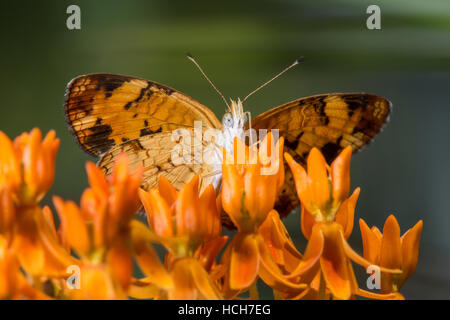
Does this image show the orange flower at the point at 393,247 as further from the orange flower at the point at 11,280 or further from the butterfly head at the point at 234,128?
the orange flower at the point at 11,280

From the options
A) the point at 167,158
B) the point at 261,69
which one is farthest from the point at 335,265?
the point at 261,69

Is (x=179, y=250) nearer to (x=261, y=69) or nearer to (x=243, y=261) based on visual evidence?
(x=243, y=261)

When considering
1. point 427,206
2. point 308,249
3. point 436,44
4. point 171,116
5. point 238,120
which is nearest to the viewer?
point 308,249

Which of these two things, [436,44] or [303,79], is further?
[303,79]

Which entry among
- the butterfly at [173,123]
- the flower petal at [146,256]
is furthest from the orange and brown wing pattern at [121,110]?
the flower petal at [146,256]

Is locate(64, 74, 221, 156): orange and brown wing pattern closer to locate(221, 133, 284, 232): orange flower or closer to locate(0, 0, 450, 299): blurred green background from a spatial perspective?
locate(221, 133, 284, 232): orange flower
